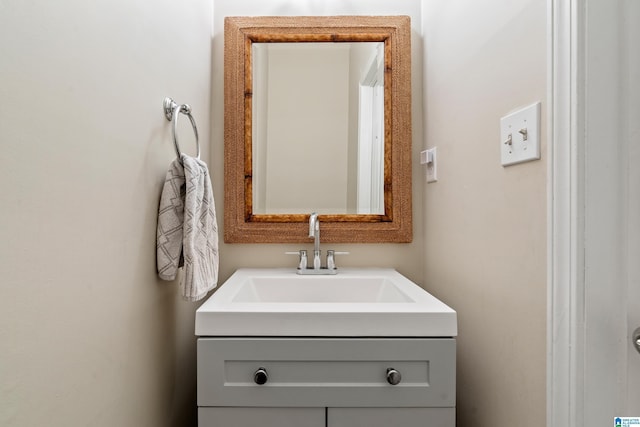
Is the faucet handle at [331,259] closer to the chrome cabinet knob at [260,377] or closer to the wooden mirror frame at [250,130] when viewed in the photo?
the wooden mirror frame at [250,130]

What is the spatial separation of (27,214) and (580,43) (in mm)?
884

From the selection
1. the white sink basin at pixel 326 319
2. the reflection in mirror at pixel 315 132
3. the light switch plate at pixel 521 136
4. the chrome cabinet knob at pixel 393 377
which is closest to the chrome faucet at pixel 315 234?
the reflection in mirror at pixel 315 132

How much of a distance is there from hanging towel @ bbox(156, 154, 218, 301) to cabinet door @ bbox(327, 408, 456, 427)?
429 mm

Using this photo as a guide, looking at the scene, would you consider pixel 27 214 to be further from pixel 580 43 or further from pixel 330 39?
pixel 330 39

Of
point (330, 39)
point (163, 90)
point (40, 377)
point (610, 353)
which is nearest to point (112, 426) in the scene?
point (40, 377)

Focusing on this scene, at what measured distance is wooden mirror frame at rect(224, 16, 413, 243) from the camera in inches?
53.4

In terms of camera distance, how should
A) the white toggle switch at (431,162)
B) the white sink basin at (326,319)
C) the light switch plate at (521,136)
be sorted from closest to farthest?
the light switch plate at (521,136) < the white sink basin at (326,319) < the white toggle switch at (431,162)

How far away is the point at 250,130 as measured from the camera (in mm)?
1369

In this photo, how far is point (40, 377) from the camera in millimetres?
485

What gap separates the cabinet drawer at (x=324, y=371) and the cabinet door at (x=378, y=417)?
0.01m

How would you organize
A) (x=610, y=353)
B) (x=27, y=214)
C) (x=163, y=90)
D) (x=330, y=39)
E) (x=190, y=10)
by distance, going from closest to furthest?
(x=27, y=214) → (x=610, y=353) → (x=163, y=90) → (x=190, y=10) → (x=330, y=39)

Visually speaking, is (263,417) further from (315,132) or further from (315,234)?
(315,132)

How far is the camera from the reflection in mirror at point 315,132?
1.36 metres

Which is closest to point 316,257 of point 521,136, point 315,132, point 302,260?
point 302,260
